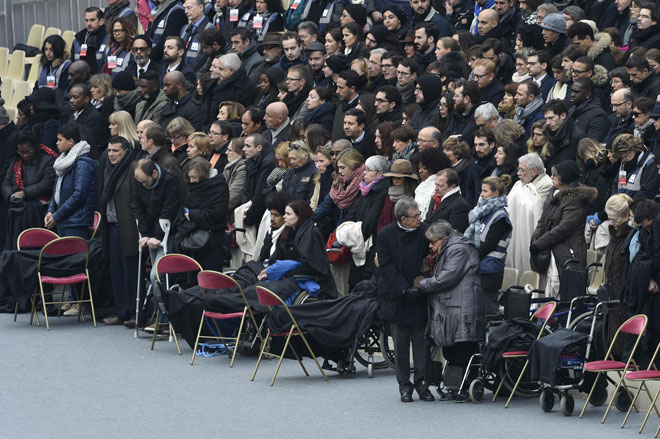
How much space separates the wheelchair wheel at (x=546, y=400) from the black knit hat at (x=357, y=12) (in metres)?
8.09

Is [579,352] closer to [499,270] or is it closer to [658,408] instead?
[658,408]

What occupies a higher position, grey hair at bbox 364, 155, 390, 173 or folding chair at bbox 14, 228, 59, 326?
grey hair at bbox 364, 155, 390, 173

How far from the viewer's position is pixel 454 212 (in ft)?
37.4

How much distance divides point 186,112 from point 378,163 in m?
4.27

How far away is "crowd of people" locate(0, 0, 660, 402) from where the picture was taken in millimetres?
10453

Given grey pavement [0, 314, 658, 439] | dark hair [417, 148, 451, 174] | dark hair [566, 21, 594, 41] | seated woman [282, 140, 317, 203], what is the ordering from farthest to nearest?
dark hair [566, 21, 594, 41]
seated woman [282, 140, 317, 203]
dark hair [417, 148, 451, 174]
grey pavement [0, 314, 658, 439]

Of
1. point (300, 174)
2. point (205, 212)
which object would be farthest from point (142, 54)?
point (205, 212)

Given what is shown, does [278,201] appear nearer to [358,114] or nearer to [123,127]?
[358,114]

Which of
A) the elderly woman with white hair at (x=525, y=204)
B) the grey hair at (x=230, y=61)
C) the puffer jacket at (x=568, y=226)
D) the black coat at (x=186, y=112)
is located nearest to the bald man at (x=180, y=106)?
the black coat at (x=186, y=112)

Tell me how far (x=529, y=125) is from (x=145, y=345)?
4337 mm

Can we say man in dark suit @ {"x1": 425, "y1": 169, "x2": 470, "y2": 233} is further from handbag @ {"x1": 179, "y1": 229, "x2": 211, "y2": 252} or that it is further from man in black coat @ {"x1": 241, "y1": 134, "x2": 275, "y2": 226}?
man in black coat @ {"x1": 241, "y1": 134, "x2": 275, "y2": 226}

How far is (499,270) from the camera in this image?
1126cm

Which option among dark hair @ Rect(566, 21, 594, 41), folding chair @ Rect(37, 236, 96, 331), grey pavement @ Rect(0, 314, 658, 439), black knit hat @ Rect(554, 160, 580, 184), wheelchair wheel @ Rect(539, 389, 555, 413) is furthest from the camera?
dark hair @ Rect(566, 21, 594, 41)

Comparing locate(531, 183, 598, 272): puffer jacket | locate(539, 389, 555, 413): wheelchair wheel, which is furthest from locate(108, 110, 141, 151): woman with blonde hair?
locate(539, 389, 555, 413): wheelchair wheel
